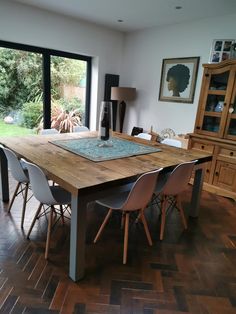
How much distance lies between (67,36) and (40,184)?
3241 mm

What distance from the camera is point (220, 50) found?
3.55 m

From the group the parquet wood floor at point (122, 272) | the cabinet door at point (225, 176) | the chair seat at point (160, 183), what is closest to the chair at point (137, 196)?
the parquet wood floor at point (122, 272)

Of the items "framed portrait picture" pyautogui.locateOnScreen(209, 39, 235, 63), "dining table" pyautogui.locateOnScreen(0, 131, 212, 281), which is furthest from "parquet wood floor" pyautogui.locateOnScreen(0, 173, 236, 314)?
"framed portrait picture" pyautogui.locateOnScreen(209, 39, 235, 63)

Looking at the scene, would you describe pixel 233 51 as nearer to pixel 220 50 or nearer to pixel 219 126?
pixel 220 50

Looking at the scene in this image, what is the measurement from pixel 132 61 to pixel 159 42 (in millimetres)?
709

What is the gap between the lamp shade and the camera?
14.8 ft

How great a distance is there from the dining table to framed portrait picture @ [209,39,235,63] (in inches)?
71.4

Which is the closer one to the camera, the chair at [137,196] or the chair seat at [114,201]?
the chair at [137,196]

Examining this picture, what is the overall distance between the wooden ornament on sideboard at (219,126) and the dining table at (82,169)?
2.82ft

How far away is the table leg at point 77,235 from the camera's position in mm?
1623

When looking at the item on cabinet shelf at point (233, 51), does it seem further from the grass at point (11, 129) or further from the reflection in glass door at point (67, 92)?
the grass at point (11, 129)

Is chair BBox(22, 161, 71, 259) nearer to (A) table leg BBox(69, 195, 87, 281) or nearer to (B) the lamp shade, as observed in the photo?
(A) table leg BBox(69, 195, 87, 281)

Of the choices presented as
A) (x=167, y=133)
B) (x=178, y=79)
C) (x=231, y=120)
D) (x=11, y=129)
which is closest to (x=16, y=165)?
(x=11, y=129)

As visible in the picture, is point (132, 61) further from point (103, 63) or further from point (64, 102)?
point (64, 102)
